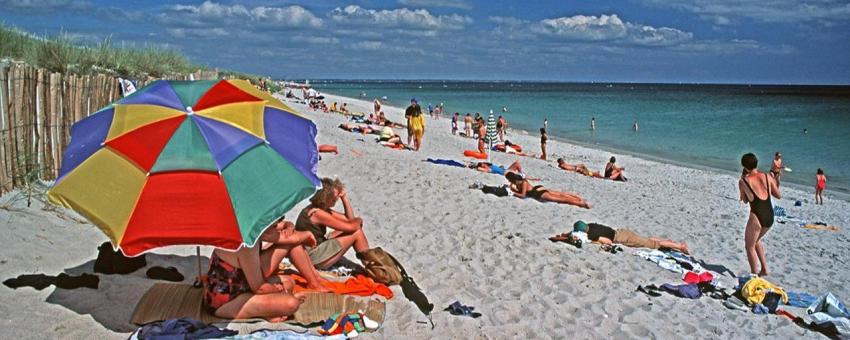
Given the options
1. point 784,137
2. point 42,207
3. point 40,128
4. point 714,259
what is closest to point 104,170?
point 42,207

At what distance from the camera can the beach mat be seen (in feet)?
13.9

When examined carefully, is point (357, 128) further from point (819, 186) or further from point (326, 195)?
point (326, 195)

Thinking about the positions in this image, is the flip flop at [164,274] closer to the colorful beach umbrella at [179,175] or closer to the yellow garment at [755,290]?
the colorful beach umbrella at [179,175]

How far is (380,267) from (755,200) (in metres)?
4.07

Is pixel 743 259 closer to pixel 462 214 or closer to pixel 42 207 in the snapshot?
pixel 462 214

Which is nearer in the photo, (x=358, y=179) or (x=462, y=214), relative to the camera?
(x=462, y=214)

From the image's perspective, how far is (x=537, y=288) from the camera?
554 centimetres

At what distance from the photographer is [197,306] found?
438 cm

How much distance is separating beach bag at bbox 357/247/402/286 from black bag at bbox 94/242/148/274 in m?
1.85

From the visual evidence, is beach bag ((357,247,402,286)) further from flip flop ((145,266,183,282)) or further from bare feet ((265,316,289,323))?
flip flop ((145,266,183,282))

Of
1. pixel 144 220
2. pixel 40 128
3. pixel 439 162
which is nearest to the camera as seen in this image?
pixel 144 220

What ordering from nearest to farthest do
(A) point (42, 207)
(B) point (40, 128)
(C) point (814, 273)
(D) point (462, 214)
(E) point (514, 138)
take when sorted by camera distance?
(A) point (42, 207)
(B) point (40, 128)
(C) point (814, 273)
(D) point (462, 214)
(E) point (514, 138)

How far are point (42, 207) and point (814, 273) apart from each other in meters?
8.27

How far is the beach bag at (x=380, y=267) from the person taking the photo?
17.3 ft
